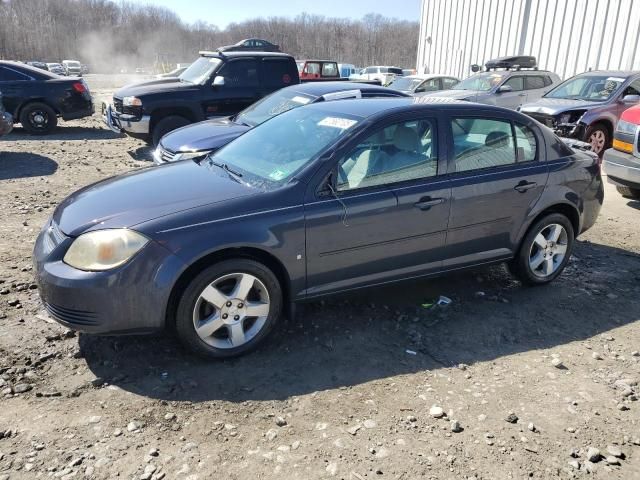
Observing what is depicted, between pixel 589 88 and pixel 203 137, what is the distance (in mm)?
8044

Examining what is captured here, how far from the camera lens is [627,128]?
701cm

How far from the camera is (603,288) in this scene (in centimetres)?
468

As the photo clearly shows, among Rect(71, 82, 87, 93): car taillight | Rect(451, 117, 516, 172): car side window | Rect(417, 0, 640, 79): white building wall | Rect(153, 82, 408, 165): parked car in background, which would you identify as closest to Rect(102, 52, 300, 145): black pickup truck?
Rect(153, 82, 408, 165): parked car in background

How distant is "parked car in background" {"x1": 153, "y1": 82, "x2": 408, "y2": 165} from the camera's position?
6.75 m

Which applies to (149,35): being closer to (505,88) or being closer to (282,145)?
(505,88)

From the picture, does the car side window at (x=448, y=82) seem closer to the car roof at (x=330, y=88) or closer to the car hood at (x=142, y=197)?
the car roof at (x=330, y=88)

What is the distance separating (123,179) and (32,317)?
1.17 metres

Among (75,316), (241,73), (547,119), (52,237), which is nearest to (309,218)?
(75,316)

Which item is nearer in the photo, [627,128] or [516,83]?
[627,128]

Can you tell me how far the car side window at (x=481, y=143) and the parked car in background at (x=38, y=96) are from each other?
35.5 feet

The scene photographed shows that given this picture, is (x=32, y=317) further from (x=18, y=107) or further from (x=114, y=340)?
(x=18, y=107)

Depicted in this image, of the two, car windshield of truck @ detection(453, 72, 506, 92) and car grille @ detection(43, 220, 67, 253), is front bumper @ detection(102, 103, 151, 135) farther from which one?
car windshield of truck @ detection(453, 72, 506, 92)

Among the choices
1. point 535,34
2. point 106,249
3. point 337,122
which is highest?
point 535,34

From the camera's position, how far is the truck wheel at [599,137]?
9742mm
